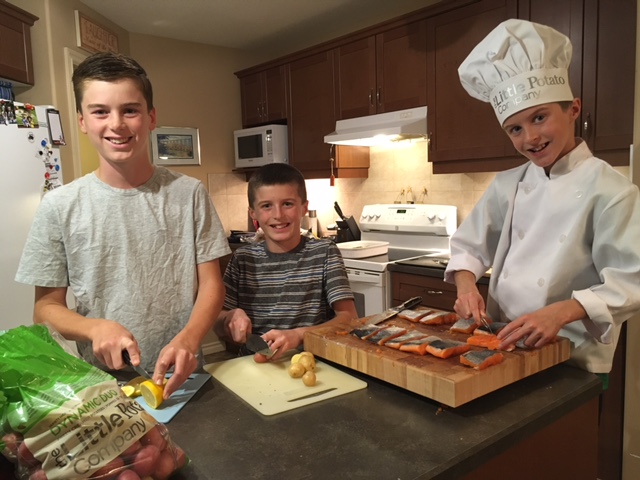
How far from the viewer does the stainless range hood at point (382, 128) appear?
8.87 ft

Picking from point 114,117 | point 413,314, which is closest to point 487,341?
Result: point 413,314

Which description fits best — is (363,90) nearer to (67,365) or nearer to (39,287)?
(39,287)

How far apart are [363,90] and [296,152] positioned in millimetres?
745

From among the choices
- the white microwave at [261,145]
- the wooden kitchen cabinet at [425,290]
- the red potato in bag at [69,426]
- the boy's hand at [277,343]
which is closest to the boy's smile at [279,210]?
the boy's hand at [277,343]

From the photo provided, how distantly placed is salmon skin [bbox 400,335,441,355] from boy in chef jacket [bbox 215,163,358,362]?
14.1 inches

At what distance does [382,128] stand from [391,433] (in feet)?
7.38

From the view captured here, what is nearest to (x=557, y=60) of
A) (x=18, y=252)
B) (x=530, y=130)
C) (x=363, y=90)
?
(x=530, y=130)

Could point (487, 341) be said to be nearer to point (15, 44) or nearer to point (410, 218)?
point (410, 218)

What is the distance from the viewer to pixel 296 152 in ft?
11.7

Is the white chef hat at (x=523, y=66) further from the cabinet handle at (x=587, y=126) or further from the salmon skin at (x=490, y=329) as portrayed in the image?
the cabinet handle at (x=587, y=126)

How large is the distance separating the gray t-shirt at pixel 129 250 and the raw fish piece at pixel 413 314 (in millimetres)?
445

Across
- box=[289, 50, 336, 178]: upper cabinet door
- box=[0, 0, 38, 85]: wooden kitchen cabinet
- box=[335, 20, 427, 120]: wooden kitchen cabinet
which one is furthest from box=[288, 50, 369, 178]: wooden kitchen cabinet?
box=[0, 0, 38, 85]: wooden kitchen cabinet

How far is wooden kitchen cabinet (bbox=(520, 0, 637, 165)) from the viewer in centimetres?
197

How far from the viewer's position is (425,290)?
2.46 meters
